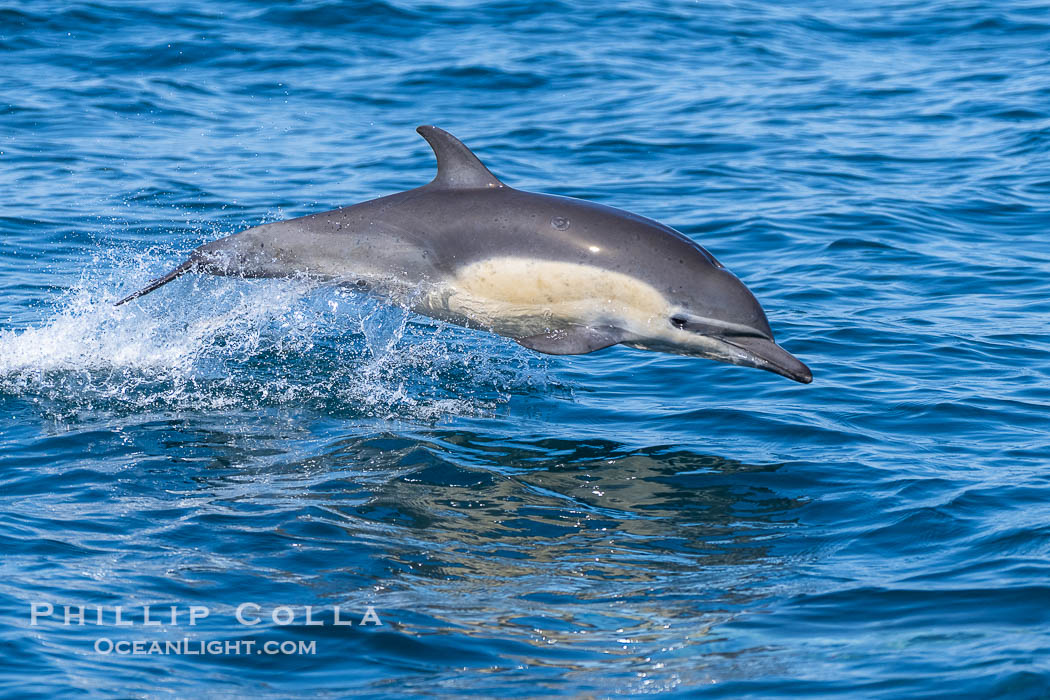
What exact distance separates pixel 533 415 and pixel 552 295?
3.95ft

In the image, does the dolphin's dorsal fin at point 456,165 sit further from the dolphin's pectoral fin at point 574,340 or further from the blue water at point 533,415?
the blue water at point 533,415

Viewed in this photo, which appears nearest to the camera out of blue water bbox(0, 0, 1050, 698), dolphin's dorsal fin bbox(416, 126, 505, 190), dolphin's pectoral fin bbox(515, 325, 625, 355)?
blue water bbox(0, 0, 1050, 698)

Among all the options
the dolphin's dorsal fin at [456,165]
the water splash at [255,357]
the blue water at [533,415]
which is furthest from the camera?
the water splash at [255,357]

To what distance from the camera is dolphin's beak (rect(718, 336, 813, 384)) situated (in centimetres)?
846

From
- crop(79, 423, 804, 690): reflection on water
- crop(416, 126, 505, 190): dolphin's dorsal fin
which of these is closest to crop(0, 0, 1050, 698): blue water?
crop(79, 423, 804, 690): reflection on water

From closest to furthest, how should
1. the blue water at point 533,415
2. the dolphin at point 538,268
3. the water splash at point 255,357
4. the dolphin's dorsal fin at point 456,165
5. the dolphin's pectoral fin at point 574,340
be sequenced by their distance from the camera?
the blue water at point 533,415 → the dolphin's pectoral fin at point 574,340 → the dolphin at point 538,268 → the dolphin's dorsal fin at point 456,165 → the water splash at point 255,357

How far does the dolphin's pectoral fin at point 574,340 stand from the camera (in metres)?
8.41

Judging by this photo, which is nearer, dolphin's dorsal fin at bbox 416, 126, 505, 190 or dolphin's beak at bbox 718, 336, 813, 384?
dolphin's beak at bbox 718, 336, 813, 384

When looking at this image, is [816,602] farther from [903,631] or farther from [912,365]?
[912,365]

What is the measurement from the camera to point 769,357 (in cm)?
856

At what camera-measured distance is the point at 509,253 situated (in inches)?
338

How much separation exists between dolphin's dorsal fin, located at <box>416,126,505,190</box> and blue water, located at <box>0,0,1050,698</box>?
4.47 ft

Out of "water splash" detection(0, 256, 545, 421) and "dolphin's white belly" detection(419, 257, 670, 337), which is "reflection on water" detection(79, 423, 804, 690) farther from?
"dolphin's white belly" detection(419, 257, 670, 337)

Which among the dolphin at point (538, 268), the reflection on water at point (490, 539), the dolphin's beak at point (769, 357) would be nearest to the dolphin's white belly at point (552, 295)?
the dolphin at point (538, 268)
